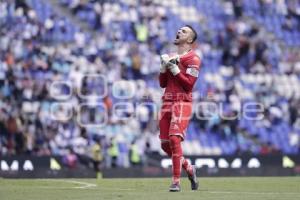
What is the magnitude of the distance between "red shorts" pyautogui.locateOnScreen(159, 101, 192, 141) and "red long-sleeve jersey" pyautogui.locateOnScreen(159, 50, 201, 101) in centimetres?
10

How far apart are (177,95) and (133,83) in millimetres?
15739

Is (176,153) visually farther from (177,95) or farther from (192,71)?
(192,71)

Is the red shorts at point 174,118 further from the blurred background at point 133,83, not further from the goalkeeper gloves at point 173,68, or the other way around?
the blurred background at point 133,83

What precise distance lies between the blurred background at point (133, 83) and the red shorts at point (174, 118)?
1290cm

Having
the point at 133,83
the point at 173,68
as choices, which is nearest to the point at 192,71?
the point at 173,68

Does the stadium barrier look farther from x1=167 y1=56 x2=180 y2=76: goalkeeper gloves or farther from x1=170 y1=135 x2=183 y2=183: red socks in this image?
x1=167 y1=56 x2=180 y2=76: goalkeeper gloves

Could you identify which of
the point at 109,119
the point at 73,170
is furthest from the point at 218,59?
the point at 73,170

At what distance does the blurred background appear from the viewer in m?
26.8

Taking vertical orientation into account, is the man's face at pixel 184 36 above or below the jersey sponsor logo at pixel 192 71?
above

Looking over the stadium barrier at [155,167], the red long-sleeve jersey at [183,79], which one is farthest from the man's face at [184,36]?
the stadium barrier at [155,167]

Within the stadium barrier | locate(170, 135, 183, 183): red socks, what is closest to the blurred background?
the stadium barrier

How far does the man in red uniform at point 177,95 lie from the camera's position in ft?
41.4

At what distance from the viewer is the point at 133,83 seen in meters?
28.5

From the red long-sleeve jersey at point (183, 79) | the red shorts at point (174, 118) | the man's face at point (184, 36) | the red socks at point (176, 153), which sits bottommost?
the red socks at point (176, 153)
